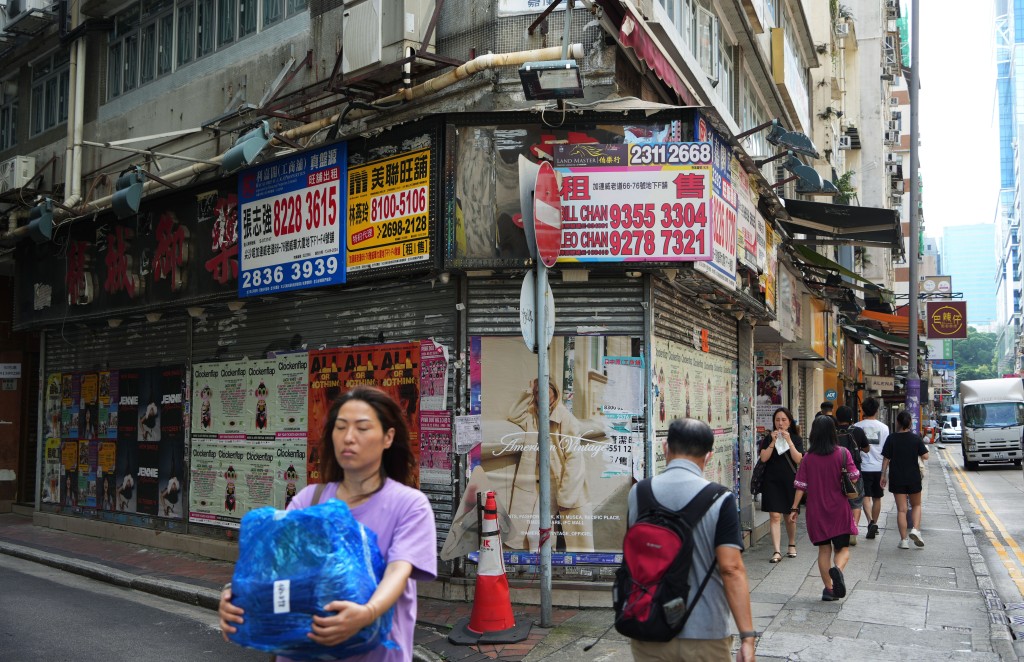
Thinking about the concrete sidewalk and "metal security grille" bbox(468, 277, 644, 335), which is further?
"metal security grille" bbox(468, 277, 644, 335)

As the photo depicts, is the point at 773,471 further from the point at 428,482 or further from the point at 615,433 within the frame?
the point at 428,482

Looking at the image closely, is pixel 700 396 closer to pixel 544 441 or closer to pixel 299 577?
pixel 544 441

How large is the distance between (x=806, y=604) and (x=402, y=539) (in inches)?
269

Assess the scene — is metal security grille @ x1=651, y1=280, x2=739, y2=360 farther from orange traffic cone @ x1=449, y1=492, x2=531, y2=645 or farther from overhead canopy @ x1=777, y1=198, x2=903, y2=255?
orange traffic cone @ x1=449, y1=492, x2=531, y2=645

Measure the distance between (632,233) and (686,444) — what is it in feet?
17.3

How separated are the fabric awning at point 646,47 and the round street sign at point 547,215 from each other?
159cm

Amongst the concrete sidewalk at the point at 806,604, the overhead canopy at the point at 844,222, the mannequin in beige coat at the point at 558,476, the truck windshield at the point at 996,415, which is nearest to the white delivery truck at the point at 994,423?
the truck windshield at the point at 996,415

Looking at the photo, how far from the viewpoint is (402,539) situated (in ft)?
10.2

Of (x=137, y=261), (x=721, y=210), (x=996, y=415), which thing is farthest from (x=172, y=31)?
(x=996, y=415)

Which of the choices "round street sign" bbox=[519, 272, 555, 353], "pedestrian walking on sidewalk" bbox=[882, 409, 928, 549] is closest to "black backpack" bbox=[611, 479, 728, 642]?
"round street sign" bbox=[519, 272, 555, 353]

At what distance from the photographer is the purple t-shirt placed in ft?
10.1

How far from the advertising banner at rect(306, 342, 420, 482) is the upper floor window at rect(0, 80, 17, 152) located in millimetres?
11120

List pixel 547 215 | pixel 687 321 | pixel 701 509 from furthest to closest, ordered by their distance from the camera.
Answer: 1. pixel 687 321
2. pixel 547 215
3. pixel 701 509

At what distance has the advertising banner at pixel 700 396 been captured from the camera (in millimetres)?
10102
